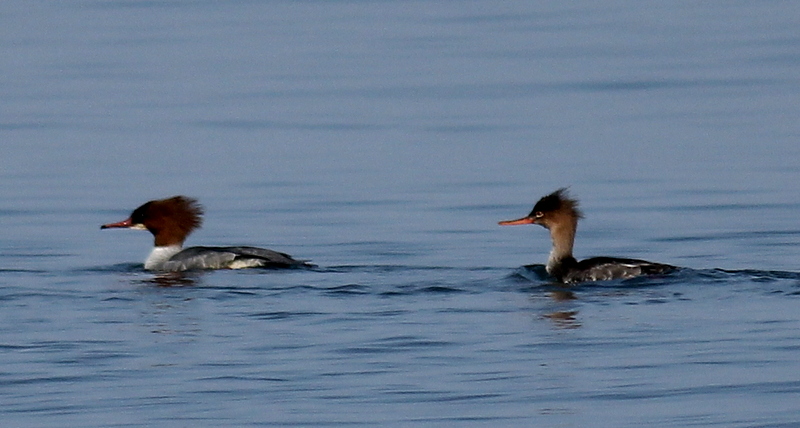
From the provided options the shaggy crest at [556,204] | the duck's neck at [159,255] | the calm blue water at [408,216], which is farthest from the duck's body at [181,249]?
the shaggy crest at [556,204]

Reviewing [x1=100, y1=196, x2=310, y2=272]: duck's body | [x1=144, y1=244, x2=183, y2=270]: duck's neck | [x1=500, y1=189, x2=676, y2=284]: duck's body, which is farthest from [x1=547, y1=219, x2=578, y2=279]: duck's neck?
[x1=144, y1=244, x2=183, y2=270]: duck's neck

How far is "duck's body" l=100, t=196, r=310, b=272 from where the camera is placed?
42.0 ft

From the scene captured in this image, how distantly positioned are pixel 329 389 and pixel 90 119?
1297 centimetres

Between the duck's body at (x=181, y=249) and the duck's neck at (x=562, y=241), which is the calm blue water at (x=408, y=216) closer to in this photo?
the duck's body at (x=181, y=249)

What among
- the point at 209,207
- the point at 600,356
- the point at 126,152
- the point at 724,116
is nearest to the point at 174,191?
the point at 209,207

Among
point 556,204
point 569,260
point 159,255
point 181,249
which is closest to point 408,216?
point 181,249

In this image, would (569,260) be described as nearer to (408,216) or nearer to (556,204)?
(556,204)

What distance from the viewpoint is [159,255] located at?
13.7 m

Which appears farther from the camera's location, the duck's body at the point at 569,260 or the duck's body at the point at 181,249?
the duck's body at the point at 181,249

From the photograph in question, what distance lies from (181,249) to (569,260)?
10.9 ft

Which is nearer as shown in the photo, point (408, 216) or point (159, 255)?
point (159, 255)

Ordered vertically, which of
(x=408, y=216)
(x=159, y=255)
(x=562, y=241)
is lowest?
(x=159, y=255)

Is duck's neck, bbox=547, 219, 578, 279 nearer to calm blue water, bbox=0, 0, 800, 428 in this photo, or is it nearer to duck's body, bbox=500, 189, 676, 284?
duck's body, bbox=500, 189, 676, 284

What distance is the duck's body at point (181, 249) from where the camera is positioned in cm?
1279
